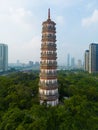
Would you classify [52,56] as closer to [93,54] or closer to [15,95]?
[15,95]

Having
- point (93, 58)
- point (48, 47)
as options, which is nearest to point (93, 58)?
point (93, 58)

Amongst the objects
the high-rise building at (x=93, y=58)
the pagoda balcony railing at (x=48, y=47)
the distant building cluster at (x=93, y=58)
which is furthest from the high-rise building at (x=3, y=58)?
the pagoda balcony railing at (x=48, y=47)

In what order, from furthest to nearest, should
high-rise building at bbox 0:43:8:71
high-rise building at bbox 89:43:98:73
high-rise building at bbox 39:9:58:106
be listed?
high-rise building at bbox 0:43:8:71 → high-rise building at bbox 89:43:98:73 → high-rise building at bbox 39:9:58:106

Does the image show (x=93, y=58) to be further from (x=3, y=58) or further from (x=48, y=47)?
(x=48, y=47)

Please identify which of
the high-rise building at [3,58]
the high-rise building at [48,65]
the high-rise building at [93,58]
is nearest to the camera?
the high-rise building at [48,65]

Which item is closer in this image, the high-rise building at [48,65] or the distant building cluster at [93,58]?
the high-rise building at [48,65]

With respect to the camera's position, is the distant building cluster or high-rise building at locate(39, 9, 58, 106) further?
the distant building cluster

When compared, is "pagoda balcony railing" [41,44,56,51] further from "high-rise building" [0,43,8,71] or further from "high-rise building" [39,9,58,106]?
"high-rise building" [0,43,8,71]

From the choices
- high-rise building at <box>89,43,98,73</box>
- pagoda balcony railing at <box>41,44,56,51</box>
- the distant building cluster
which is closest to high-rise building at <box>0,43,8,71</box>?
the distant building cluster

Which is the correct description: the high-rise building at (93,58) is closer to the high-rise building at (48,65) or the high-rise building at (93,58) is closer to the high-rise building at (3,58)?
the high-rise building at (3,58)
